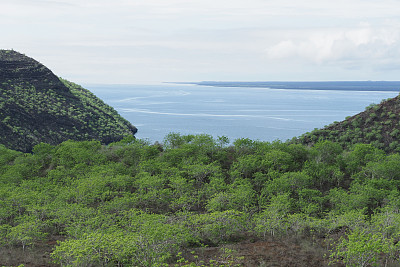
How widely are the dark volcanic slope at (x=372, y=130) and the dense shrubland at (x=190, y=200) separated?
28052 mm

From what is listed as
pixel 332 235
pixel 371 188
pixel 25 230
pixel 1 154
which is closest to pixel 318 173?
pixel 371 188

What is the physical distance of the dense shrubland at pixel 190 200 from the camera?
21844 millimetres

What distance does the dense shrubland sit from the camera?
71.7ft

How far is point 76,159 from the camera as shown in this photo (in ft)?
142

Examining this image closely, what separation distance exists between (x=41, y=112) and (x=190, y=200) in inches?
3761

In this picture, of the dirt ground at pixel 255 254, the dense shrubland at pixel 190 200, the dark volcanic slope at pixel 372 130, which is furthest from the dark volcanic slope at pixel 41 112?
the dirt ground at pixel 255 254

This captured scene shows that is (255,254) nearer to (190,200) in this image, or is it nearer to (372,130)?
(190,200)

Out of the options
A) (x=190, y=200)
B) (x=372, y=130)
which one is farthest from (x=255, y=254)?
(x=372, y=130)

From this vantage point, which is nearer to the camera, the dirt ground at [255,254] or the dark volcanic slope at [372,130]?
the dirt ground at [255,254]

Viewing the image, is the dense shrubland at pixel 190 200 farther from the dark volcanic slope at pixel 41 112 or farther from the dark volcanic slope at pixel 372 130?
the dark volcanic slope at pixel 41 112

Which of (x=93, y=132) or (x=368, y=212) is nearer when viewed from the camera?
(x=368, y=212)

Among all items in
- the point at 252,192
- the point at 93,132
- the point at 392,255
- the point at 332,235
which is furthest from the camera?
the point at 93,132

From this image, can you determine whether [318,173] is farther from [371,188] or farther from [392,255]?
[392,255]

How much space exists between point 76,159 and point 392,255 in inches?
1415
